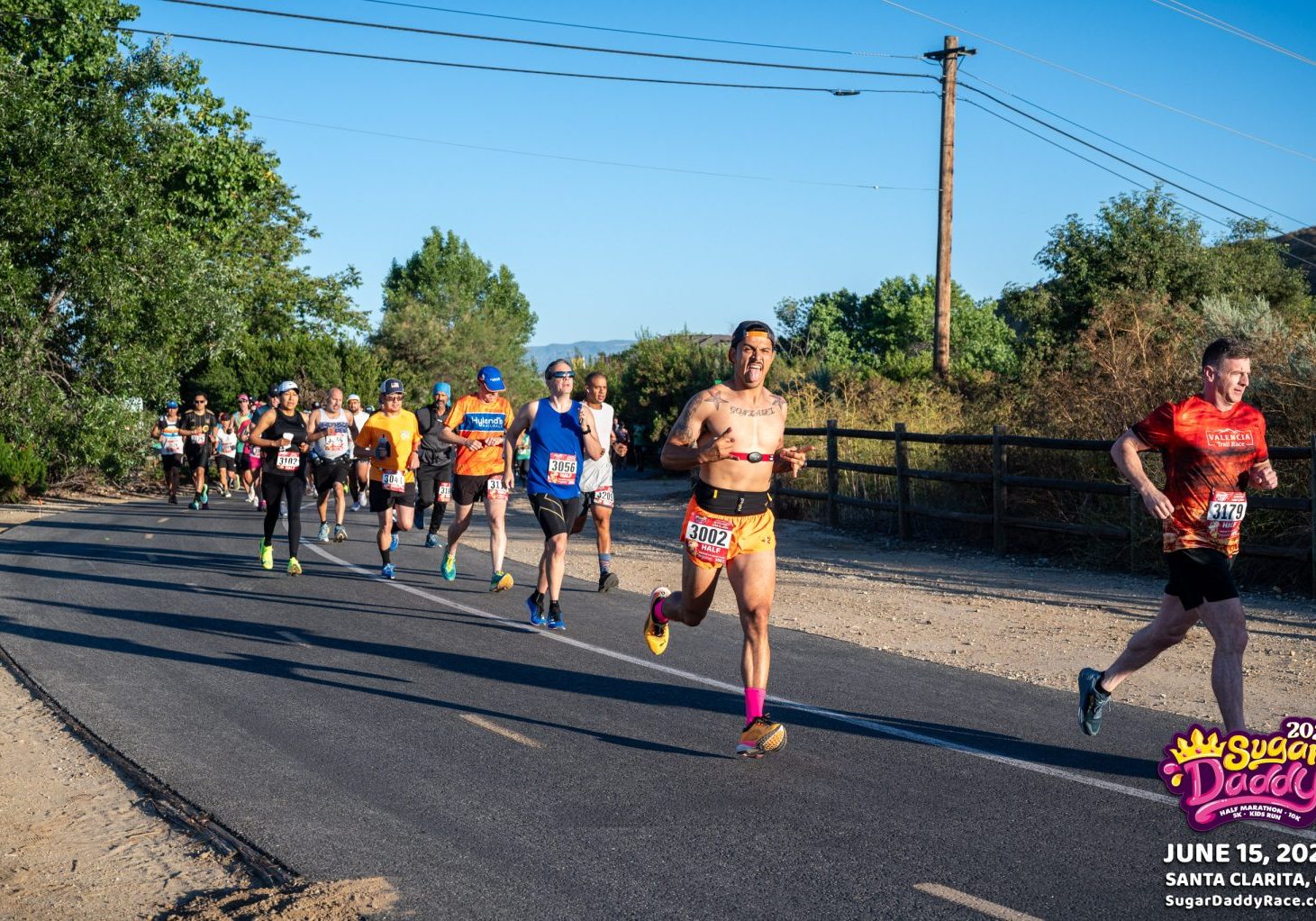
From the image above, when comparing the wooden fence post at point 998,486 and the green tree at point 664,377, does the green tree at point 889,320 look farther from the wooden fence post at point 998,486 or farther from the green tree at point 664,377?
the wooden fence post at point 998,486

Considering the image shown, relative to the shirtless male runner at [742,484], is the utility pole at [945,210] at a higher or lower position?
higher

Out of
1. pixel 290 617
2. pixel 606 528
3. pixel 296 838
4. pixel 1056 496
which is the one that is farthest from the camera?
pixel 1056 496

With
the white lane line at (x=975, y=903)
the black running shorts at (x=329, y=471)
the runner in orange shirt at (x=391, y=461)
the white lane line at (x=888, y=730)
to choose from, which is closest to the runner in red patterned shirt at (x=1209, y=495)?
the white lane line at (x=888, y=730)

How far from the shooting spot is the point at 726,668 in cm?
930

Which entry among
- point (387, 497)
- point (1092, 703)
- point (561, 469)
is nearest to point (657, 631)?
point (1092, 703)

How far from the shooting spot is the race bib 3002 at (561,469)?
435 inches

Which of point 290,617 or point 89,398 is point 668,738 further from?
point 89,398

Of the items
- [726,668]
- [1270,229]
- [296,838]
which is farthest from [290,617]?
[1270,229]

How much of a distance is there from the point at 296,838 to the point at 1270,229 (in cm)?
3761

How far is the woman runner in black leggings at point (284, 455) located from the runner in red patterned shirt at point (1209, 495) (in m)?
9.32

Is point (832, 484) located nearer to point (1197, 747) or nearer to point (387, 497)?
point (387, 497)

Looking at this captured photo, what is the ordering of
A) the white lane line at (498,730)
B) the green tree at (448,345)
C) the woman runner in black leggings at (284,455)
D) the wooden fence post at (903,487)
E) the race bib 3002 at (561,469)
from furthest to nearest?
the green tree at (448,345), the wooden fence post at (903,487), the woman runner in black leggings at (284,455), the race bib 3002 at (561,469), the white lane line at (498,730)

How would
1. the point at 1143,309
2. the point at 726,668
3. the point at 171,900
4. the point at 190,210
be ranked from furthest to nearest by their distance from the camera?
the point at 190,210 → the point at 1143,309 → the point at 726,668 → the point at 171,900

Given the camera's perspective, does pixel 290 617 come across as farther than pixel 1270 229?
No
